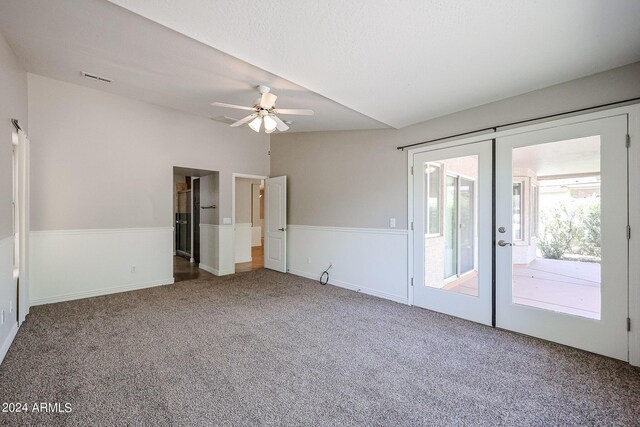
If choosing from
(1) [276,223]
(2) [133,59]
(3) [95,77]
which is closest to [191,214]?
(1) [276,223]

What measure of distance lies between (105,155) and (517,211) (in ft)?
17.8

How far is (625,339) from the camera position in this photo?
2.34 metres

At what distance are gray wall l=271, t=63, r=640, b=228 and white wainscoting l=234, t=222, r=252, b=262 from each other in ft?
5.81

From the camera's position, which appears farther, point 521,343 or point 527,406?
point 521,343

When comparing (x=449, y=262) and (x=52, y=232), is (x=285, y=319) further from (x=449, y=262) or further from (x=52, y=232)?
(x=52, y=232)

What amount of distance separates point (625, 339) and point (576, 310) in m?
0.35

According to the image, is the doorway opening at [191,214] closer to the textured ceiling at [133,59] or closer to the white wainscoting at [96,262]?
the white wainscoting at [96,262]

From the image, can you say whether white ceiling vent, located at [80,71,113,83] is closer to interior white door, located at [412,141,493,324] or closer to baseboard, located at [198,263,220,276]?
baseboard, located at [198,263,220,276]

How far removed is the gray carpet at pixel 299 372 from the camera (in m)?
1.71

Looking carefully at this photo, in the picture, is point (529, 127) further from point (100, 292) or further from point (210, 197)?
point (100, 292)

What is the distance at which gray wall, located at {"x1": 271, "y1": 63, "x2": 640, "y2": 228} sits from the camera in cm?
254

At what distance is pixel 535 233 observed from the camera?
285 cm

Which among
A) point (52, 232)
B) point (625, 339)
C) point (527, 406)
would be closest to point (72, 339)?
point (52, 232)

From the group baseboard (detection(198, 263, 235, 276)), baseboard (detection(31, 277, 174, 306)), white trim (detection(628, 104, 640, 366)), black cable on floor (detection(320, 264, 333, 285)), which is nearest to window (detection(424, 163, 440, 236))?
white trim (detection(628, 104, 640, 366))
